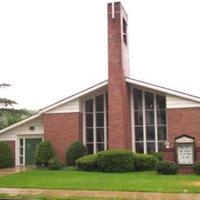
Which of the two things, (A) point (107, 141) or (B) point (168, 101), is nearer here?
(B) point (168, 101)

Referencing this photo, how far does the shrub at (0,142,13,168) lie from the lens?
1119 inches

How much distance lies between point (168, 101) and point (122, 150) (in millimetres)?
4442

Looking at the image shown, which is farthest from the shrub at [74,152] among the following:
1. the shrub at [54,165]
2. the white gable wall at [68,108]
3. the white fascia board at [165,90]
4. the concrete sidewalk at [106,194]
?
the concrete sidewalk at [106,194]

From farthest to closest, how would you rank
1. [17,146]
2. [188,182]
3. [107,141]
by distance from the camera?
[17,146] → [107,141] → [188,182]

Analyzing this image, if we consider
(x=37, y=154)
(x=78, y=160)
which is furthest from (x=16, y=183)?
(x=37, y=154)

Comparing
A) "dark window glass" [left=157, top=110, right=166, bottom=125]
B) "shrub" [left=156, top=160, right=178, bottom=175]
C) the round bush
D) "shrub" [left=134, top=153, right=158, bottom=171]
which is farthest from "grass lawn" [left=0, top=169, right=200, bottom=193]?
"dark window glass" [left=157, top=110, right=166, bottom=125]

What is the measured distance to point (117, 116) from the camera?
26.1 metres

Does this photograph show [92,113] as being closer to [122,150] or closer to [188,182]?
[122,150]

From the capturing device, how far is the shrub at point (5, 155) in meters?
28.4

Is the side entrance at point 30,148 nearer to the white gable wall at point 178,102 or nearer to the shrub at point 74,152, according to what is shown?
the shrub at point 74,152

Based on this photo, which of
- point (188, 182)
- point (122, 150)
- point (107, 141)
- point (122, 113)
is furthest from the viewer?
point (107, 141)

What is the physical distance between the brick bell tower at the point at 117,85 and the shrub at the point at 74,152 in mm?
1882

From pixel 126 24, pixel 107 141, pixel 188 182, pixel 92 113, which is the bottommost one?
pixel 188 182

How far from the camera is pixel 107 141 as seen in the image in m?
28.0
